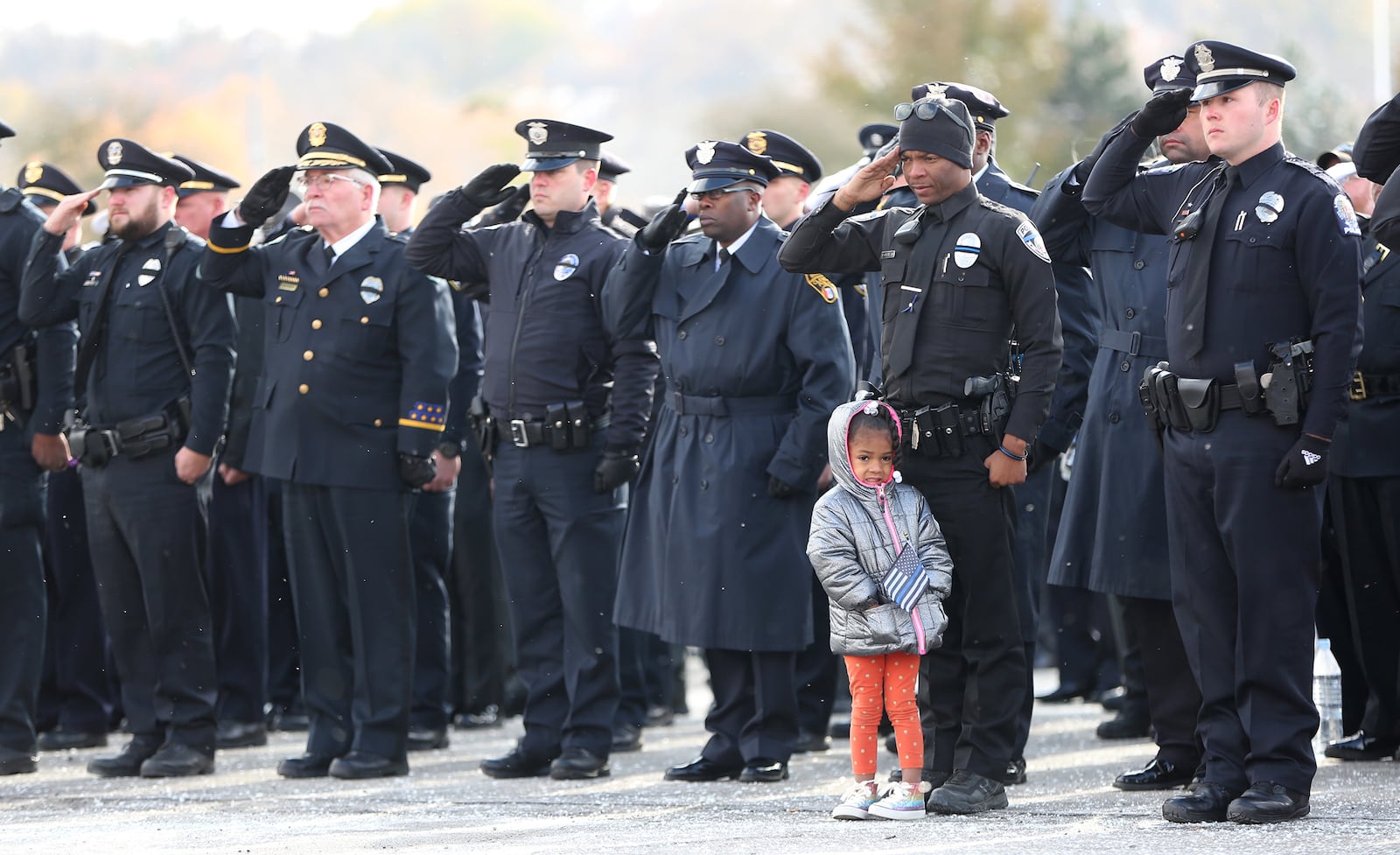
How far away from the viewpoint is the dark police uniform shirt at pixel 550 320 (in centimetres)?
773

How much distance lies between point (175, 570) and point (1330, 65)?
168 ft

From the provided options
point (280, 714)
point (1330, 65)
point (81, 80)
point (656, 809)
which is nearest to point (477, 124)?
point (81, 80)

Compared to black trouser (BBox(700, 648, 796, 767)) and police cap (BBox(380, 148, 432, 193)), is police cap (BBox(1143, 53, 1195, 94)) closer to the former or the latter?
black trouser (BBox(700, 648, 796, 767))

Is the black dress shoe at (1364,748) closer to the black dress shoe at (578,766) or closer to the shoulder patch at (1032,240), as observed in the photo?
the shoulder patch at (1032,240)

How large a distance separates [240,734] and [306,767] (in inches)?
50.0

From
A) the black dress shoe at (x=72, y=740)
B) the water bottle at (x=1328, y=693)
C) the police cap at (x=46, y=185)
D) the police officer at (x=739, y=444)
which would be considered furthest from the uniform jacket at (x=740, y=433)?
the police cap at (x=46, y=185)

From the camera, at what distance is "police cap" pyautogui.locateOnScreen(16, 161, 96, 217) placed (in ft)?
32.0

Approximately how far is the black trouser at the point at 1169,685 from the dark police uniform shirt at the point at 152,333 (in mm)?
3648

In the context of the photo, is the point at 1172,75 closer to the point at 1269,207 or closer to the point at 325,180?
the point at 1269,207

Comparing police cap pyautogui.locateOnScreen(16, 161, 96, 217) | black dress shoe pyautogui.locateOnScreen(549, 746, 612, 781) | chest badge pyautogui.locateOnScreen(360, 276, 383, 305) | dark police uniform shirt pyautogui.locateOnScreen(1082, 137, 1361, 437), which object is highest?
police cap pyautogui.locateOnScreen(16, 161, 96, 217)

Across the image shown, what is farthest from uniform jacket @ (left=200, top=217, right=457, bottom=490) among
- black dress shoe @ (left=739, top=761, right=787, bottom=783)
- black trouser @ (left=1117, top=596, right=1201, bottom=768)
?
black trouser @ (left=1117, top=596, right=1201, bottom=768)

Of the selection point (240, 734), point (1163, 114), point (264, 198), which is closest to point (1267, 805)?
point (1163, 114)

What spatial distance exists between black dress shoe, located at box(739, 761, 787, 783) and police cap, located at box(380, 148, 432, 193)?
3.42 metres

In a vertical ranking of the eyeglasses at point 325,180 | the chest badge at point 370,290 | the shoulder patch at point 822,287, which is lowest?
the shoulder patch at point 822,287
